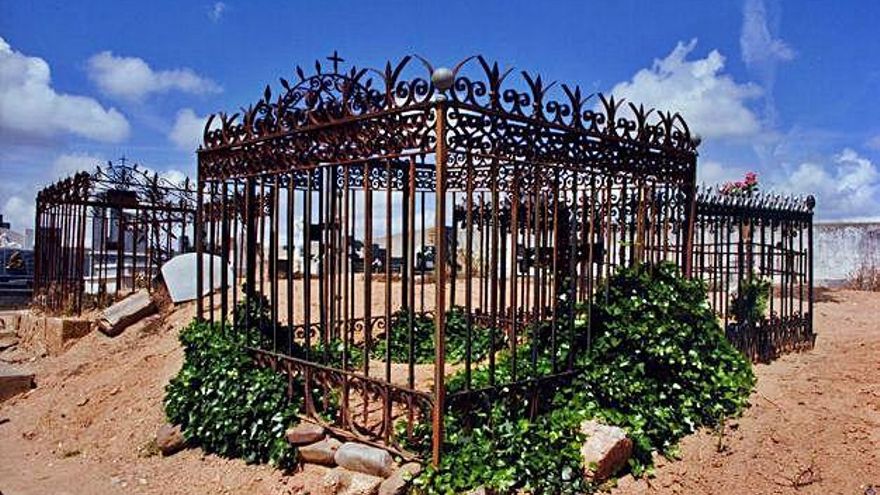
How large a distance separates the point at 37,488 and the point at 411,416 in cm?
350

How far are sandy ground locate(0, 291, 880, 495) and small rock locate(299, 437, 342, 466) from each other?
13 centimetres

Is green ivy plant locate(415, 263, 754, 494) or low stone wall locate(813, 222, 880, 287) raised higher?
low stone wall locate(813, 222, 880, 287)

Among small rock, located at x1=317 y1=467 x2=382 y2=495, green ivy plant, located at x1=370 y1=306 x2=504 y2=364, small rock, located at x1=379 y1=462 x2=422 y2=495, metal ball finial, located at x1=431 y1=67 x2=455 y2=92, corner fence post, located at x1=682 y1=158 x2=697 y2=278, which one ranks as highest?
metal ball finial, located at x1=431 y1=67 x2=455 y2=92

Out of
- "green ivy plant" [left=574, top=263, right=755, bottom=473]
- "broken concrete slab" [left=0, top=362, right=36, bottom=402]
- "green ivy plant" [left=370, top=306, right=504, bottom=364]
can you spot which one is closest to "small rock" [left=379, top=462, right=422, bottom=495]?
"green ivy plant" [left=574, top=263, right=755, bottom=473]

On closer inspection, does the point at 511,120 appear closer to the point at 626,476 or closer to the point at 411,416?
the point at 411,416

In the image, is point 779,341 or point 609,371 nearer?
point 609,371

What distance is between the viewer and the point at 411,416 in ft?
14.8

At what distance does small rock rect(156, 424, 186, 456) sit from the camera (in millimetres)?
5758

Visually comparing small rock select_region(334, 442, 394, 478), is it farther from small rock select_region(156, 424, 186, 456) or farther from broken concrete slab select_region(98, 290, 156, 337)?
broken concrete slab select_region(98, 290, 156, 337)

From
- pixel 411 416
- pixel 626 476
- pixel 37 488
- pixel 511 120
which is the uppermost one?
pixel 511 120

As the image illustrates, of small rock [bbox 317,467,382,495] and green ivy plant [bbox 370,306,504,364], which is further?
green ivy plant [bbox 370,306,504,364]

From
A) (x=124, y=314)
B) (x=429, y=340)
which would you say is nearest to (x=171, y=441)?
(x=429, y=340)

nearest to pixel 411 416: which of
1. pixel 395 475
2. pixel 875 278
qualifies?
pixel 395 475

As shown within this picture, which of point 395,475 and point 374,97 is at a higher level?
point 374,97
